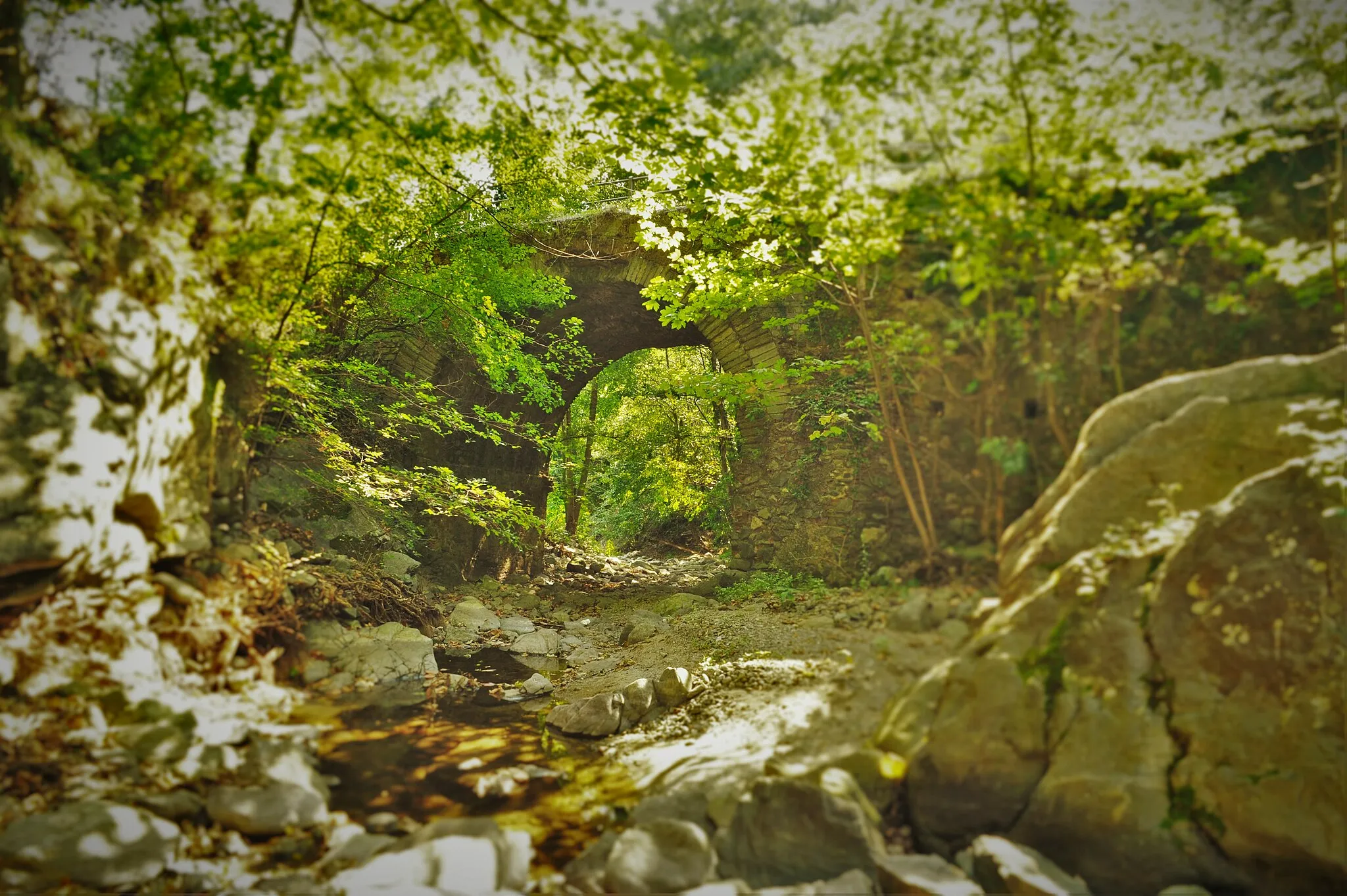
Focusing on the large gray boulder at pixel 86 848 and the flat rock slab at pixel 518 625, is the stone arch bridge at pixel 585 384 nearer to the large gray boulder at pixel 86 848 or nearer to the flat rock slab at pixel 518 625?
the flat rock slab at pixel 518 625

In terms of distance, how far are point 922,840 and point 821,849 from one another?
400 millimetres

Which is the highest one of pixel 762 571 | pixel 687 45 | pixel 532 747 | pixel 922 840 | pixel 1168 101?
pixel 687 45

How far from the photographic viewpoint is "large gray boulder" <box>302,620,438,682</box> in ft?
10.2

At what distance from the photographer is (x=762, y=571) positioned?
13.5 ft

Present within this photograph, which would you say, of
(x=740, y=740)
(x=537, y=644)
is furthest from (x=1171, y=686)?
(x=537, y=644)

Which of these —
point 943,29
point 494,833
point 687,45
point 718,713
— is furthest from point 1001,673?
point 687,45

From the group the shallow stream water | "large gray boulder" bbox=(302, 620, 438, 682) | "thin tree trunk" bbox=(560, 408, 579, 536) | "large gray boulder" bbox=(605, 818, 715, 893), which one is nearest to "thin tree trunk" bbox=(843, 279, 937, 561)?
"large gray boulder" bbox=(605, 818, 715, 893)

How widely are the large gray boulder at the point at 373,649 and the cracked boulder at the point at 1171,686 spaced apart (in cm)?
277

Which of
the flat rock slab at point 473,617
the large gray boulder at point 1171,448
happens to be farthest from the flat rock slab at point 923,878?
the flat rock slab at point 473,617

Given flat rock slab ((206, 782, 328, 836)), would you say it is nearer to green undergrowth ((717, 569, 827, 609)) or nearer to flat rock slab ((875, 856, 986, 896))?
flat rock slab ((875, 856, 986, 896))

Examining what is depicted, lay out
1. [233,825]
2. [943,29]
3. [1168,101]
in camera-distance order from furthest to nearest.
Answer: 1. [943,29]
2. [1168,101]
3. [233,825]

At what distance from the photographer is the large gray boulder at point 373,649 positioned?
10.2 ft

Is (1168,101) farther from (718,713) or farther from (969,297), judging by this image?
(718,713)

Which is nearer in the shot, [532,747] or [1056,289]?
[1056,289]
